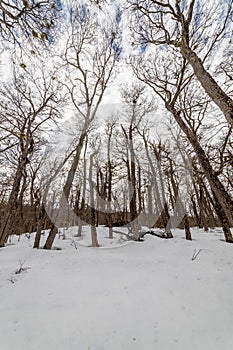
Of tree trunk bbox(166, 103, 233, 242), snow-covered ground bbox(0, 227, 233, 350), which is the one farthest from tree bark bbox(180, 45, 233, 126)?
snow-covered ground bbox(0, 227, 233, 350)

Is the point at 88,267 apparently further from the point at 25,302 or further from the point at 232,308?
the point at 232,308

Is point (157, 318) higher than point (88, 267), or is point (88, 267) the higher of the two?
point (88, 267)

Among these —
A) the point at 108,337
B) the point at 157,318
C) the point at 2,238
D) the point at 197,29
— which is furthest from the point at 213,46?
the point at 2,238

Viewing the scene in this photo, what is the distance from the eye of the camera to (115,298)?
291 centimetres

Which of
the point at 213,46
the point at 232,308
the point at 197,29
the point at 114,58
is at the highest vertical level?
the point at 114,58

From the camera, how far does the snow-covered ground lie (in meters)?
2.12

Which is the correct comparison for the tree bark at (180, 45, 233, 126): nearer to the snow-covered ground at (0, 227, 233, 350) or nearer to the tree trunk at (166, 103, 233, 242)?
the tree trunk at (166, 103, 233, 242)

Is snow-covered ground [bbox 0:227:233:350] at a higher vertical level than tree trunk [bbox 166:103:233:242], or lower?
lower

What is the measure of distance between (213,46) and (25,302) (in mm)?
7731

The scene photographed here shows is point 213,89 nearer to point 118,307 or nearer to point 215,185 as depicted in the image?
point 215,185

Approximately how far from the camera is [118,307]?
267cm

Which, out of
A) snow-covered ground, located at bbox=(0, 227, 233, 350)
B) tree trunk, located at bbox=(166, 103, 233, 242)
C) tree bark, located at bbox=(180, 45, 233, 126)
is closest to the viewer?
snow-covered ground, located at bbox=(0, 227, 233, 350)

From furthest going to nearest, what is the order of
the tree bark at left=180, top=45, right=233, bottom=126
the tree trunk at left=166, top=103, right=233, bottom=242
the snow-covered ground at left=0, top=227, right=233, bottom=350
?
the tree trunk at left=166, top=103, right=233, bottom=242
the tree bark at left=180, top=45, right=233, bottom=126
the snow-covered ground at left=0, top=227, right=233, bottom=350

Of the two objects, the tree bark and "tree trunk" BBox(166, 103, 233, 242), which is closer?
the tree bark
